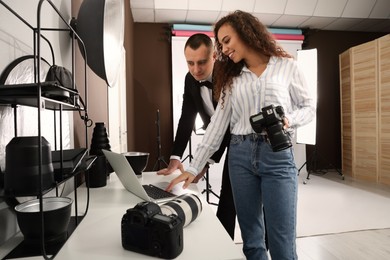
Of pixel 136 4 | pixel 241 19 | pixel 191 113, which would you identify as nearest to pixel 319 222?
pixel 191 113

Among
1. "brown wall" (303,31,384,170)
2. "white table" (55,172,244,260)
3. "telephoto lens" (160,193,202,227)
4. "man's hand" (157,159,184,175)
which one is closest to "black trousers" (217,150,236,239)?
"man's hand" (157,159,184,175)

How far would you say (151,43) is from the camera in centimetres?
453

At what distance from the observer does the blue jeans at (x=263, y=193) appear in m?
1.01

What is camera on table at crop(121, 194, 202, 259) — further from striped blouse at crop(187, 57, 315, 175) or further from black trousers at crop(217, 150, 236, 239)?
black trousers at crop(217, 150, 236, 239)

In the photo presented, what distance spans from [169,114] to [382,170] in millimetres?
3137

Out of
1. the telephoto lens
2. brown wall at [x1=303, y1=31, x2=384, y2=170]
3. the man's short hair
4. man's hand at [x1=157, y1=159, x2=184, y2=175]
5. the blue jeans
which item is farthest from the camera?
brown wall at [x1=303, y1=31, x2=384, y2=170]

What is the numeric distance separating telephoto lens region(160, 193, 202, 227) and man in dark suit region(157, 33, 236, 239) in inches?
27.0

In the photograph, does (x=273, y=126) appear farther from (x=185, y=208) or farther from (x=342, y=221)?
(x=342, y=221)

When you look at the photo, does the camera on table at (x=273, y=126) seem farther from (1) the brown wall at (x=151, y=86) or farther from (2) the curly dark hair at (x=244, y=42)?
(1) the brown wall at (x=151, y=86)

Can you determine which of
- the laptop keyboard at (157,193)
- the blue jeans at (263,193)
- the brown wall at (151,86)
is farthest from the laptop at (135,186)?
the brown wall at (151,86)

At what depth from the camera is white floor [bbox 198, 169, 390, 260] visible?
6.40 ft

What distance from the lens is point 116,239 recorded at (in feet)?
2.10

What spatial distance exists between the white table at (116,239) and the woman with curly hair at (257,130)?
0.29m

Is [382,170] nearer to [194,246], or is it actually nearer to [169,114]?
[169,114]
